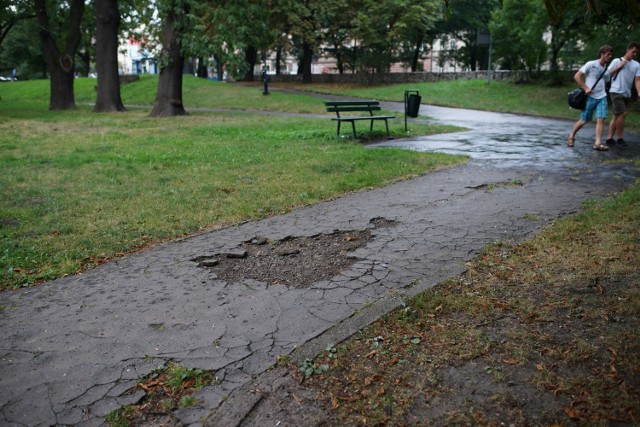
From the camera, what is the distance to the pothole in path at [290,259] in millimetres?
4716

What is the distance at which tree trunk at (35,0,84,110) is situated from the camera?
2661cm

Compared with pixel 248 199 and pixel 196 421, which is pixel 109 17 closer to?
pixel 248 199

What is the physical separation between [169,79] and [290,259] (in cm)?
1866

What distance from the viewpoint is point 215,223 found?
6348mm

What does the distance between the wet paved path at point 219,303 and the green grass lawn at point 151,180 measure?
501mm

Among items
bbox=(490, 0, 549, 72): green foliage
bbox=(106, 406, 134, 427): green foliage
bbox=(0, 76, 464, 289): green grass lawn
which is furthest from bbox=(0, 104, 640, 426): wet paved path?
bbox=(490, 0, 549, 72): green foliage

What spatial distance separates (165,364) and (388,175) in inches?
242

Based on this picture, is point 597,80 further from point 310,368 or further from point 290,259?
point 310,368

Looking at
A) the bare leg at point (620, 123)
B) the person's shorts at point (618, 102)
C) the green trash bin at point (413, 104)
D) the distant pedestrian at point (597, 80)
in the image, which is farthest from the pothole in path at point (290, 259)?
the green trash bin at point (413, 104)

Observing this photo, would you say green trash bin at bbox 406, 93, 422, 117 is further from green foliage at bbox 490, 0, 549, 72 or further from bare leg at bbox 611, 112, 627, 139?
green foliage at bbox 490, 0, 549, 72

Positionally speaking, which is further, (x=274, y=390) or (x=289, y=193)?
(x=289, y=193)

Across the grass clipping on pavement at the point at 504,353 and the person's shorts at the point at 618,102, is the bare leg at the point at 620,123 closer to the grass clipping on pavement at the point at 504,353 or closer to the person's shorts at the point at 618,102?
the person's shorts at the point at 618,102

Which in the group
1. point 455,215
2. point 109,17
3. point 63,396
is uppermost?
point 109,17

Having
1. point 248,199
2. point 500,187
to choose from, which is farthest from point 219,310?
point 500,187
